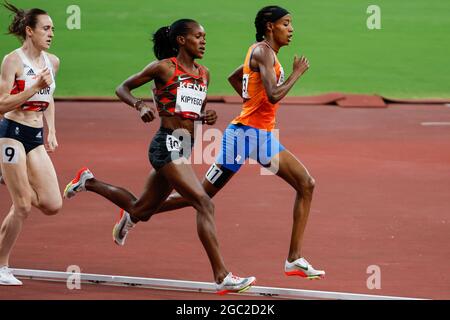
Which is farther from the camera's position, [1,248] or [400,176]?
[400,176]

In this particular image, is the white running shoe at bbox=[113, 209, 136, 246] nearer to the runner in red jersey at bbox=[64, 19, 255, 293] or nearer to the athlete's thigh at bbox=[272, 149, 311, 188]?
the runner in red jersey at bbox=[64, 19, 255, 293]

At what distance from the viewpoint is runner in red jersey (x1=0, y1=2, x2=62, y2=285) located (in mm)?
9812

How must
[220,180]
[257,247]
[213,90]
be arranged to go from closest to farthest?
[220,180]
[257,247]
[213,90]

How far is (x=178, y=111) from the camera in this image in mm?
9672

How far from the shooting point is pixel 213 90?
24.5 meters

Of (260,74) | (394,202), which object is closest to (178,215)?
(394,202)

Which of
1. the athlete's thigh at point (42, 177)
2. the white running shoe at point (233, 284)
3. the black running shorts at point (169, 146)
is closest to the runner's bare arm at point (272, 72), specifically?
the black running shorts at point (169, 146)

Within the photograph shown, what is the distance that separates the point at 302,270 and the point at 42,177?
245cm

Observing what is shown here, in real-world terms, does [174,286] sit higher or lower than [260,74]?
lower

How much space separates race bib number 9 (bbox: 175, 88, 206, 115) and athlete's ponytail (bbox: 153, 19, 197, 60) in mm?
483

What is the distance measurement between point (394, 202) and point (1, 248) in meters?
5.93

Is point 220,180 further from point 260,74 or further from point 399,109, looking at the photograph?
point 399,109

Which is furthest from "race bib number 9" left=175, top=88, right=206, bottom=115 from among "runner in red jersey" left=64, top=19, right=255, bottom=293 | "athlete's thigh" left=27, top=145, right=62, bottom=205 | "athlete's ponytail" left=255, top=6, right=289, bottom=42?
"athlete's thigh" left=27, top=145, right=62, bottom=205

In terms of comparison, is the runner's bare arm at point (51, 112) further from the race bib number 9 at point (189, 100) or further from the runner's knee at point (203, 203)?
the runner's knee at point (203, 203)
